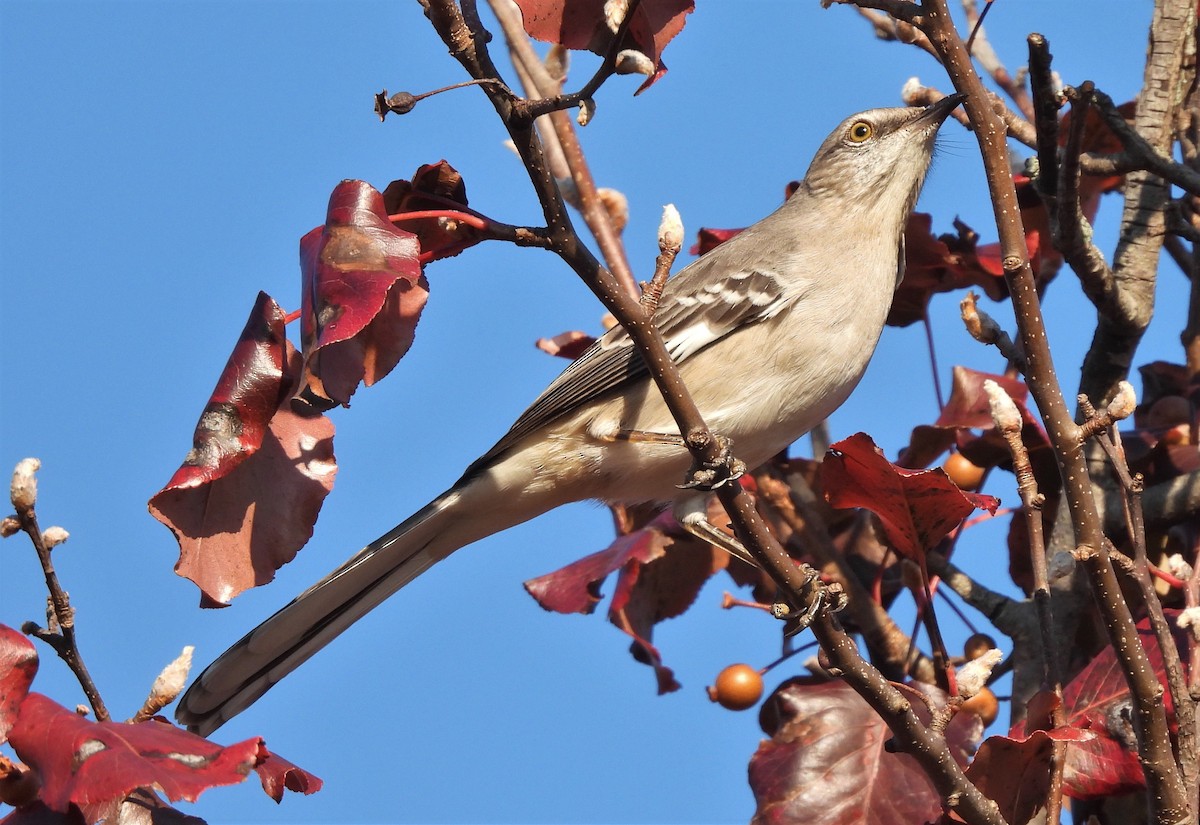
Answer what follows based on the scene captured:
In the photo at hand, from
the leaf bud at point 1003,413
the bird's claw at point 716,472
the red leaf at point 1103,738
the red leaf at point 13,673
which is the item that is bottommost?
the red leaf at point 1103,738

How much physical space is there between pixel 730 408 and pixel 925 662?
36.2 inches

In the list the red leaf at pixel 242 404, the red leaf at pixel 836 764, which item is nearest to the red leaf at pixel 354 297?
the red leaf at pixel 242 404

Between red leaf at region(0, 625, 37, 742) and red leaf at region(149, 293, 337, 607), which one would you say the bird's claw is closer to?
red leaf at region(149, 293, 337, 607)

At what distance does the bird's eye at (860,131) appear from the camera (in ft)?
15.7

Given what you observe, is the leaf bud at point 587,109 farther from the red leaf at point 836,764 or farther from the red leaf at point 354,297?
the red leaf at point 836,764

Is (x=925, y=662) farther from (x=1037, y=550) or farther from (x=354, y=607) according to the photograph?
(x=354, y=607)

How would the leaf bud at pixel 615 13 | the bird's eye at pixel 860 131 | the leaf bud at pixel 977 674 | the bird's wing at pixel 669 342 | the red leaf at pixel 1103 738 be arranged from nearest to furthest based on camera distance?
1. the leaf bud at pixel 615 13
2. the leaf bud at pixel 977 674
3. the red leaf at pixel 1103 738
4. the bird's wing at pixel 669 342
5. the bird's eye at pixel 860 131

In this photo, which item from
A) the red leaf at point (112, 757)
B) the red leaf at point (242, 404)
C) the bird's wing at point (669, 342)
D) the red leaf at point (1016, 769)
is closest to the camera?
the red leaf at point (112, 757)

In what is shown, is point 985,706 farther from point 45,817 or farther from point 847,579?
point 45,817

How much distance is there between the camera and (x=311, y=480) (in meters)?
2.47

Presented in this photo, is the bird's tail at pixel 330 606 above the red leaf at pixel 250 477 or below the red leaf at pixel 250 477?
above

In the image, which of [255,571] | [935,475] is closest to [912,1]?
[935,475]

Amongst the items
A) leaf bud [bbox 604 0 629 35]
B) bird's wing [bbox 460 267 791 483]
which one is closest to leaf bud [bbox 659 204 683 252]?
leaf bud [bbox 604 0 629 35]

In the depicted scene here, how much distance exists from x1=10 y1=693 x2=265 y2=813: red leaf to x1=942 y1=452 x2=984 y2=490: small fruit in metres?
2.47
